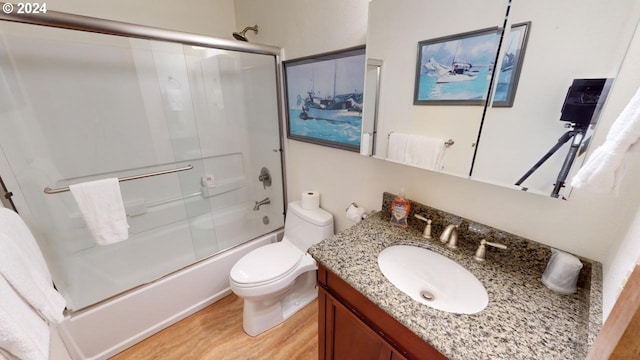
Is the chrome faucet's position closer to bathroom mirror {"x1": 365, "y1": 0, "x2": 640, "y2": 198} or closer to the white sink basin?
the white sink basin

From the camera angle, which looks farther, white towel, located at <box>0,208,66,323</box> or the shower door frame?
the shower door frame

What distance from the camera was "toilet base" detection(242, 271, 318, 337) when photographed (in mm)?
1459

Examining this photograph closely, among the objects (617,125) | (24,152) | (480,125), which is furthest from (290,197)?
(617,125)

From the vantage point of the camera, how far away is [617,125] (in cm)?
46

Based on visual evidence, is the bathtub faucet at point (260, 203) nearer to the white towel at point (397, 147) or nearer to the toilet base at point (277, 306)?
the toilet base at point (277, 306)

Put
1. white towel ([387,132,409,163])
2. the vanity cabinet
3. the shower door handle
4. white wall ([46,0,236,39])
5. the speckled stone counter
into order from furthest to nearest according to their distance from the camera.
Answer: the shower door handle
white wall ([46,0,236,39])
white towel ([387,132,409,163])
the vanity cabinet
the speckled stone counter

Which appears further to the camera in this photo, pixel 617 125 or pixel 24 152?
pixel 24 152

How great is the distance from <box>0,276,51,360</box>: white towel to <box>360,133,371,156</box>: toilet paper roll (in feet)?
4.50

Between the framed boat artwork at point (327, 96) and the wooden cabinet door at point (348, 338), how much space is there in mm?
812

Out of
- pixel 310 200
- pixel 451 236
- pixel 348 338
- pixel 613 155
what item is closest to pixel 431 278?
pixel 451 236

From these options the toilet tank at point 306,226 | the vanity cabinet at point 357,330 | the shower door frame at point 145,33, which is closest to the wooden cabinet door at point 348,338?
the vanity cabinet at point 357,330

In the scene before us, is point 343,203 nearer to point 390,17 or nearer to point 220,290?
point 390,17

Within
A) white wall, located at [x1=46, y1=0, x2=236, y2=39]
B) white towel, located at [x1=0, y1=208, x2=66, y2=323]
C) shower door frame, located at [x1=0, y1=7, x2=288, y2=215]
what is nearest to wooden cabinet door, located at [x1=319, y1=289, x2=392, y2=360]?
white towel, located at [x1=0, y1=208, x2=66, y2=323]

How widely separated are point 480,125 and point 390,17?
0.60 m
